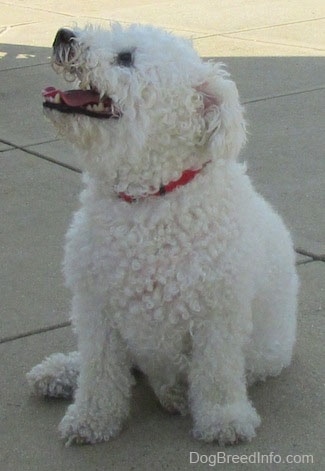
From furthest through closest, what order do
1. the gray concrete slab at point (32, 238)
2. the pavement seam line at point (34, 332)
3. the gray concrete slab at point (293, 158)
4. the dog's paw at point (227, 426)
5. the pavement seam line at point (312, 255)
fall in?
the gray concrete slab at point (293, 158) < the pavement seam line at point (312, 255) < the gray concrete slab at point (32, 238) < the pavement seam line at point (34, 332) < the dog's paw at point (227, 426)

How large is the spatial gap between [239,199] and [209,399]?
74cm

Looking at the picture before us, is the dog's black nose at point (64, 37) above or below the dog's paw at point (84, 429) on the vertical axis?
above

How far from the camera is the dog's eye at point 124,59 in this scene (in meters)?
3.25

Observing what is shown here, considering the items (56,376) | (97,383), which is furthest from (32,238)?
(97,383)

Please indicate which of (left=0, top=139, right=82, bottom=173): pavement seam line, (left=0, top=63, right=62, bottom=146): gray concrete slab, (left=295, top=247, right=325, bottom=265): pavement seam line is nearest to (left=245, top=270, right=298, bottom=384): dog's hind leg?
(left=295, top=247, right=325, bottom=265): pavement seam line

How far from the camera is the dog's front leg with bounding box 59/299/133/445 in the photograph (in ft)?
11.7

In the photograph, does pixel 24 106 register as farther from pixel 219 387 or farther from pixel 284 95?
pixel 219 387

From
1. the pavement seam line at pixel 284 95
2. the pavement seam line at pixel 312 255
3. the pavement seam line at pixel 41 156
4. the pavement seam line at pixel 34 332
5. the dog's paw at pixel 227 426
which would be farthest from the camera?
the pavement seam line at pixel 284 95

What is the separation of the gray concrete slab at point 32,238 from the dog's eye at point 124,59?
1608 mm

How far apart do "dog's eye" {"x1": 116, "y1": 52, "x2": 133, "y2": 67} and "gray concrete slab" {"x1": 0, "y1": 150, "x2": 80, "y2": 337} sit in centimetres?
161

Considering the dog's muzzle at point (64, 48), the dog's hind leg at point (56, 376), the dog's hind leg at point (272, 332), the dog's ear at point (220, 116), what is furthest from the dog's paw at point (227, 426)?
the dog's muzzle at point (64, 48)

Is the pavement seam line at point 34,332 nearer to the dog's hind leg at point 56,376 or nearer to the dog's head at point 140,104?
the dog's hind leg at point 56,376

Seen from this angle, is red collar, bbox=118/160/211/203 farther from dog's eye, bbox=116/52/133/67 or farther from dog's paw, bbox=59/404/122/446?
dog's paw, bbox=59/404/122/446

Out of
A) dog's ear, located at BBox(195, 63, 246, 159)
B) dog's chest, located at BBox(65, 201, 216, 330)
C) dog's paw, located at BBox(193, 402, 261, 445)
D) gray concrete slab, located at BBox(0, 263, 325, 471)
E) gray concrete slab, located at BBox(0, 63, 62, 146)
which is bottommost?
gray concrete slab, located at BBox(0, 63, 62, 146)
